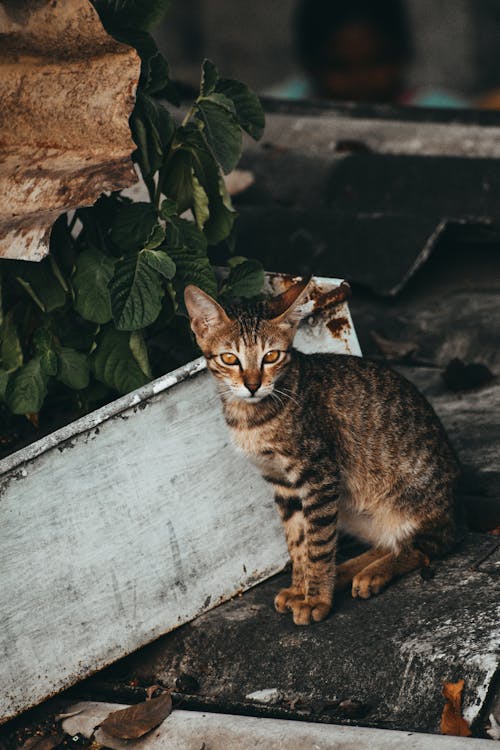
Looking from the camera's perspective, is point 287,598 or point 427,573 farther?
point 287,598

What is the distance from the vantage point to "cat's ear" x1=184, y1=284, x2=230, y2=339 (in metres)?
3.13

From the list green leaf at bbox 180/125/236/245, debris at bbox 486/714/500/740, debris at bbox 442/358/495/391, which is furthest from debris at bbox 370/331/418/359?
debris at bbox 486/714/500/740

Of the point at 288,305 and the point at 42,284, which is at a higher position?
the point at 42,284

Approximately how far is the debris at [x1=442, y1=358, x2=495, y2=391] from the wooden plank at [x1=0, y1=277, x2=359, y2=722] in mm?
929

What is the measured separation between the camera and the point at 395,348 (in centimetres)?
441

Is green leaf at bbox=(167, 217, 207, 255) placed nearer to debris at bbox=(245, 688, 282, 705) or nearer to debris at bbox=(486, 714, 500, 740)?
debris at bbox=(245, 688, 282, 705)

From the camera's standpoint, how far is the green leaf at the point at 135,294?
3105 millimetres

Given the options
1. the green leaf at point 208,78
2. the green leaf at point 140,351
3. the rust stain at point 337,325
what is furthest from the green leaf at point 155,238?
the rust stain at point 337,325

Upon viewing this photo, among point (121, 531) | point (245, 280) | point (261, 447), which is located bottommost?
point (121, 531)

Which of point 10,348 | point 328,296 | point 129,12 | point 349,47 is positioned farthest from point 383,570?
point 349,47

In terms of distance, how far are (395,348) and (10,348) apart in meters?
1.73

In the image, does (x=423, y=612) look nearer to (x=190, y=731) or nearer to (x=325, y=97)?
(x=190, y=731)

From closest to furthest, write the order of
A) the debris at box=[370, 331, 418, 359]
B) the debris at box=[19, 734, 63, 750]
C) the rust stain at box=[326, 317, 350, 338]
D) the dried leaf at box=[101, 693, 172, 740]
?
1. the dried leaf at box=[101, 693, 172, 740]
2. the debris at box=[19, 734, 63, 750]
3. the rust stain at box=[326, 317, 350, 338]
4. the debris at box=[370, 331, 418, 359]

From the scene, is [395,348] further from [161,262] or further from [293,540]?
[161,262]
